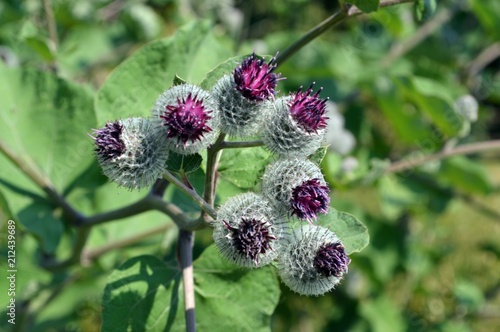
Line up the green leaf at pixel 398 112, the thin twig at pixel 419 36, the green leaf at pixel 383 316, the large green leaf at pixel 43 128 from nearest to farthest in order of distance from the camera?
the large green leaf at pixel 43 128 → the green leaf at pixel 398 112 → the green leaf at pixel 383 316 → the thin twig at pixel 419 36

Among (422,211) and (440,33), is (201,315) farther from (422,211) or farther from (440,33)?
(440,33)

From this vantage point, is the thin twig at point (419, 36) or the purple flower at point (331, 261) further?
the thin twig at point (419, 36)

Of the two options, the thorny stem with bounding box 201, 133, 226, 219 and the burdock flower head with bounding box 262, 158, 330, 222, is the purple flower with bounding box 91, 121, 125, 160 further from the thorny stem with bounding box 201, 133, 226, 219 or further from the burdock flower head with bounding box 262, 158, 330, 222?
the burdock flower head with bounding box 262, 158, 330, 222

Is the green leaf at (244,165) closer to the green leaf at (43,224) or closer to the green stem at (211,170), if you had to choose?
the green stem at (211,170)

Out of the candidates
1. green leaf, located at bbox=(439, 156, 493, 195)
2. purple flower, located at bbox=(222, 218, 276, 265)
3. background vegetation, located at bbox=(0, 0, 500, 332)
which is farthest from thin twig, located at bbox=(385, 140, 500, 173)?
purple flower, located at bbox=(222, 218, 276, 265)

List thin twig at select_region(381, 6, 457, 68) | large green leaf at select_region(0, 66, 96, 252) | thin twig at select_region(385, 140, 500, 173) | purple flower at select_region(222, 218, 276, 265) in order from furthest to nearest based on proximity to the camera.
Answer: thin twig at select_region(381, 6, 457, 68) < thin twig at select_region(385, 140, 500, 173) < large green leaf at select_region(0, 66, 96, 252) < purple flower at select_region(222, 218, 276, 265)

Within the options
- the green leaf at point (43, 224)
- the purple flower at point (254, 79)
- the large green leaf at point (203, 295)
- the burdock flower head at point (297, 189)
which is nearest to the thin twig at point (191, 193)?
the burdock flower head at point (297, 189)
